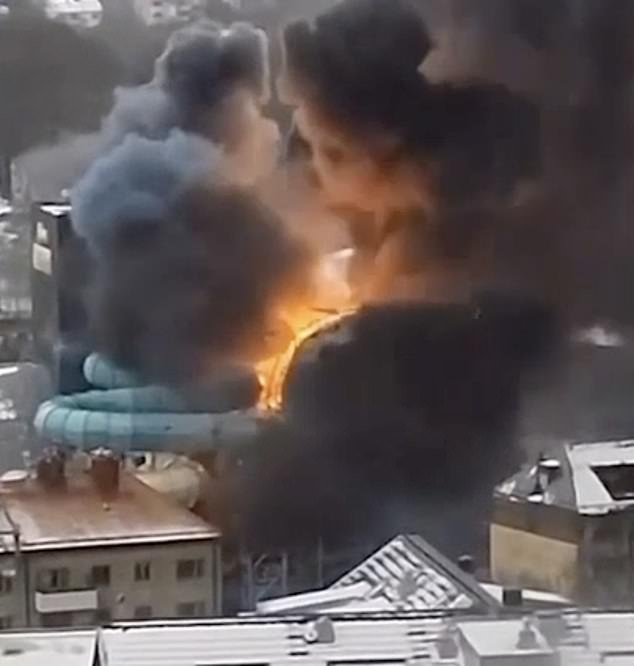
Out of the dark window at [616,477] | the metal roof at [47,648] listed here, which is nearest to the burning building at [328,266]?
the dark window at [616,477]

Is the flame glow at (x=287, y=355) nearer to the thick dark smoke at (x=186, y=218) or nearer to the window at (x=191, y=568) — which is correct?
the thick dark smoke at (x=186, y=218)

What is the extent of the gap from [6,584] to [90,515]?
0.39 ft

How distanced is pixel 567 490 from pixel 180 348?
Answer: 46cm

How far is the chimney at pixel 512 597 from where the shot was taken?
1.49 m

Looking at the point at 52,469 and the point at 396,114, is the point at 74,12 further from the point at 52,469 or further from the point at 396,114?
the point at 52,469

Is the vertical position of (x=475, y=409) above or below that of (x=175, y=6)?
below

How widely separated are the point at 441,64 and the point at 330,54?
4.8 inches

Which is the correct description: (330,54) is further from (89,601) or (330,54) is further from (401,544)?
(89,601)

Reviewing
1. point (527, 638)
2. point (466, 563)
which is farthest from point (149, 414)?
point (527, 638)

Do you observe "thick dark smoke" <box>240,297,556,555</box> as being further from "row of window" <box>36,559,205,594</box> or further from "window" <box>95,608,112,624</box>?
"window" <box>95,608,112,624</box>

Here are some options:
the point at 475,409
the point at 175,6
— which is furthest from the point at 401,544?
the point at 175,6

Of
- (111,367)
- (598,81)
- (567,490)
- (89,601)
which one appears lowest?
(89,601)

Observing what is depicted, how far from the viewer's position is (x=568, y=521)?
1.48 m

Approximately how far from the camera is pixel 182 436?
1.46 meters
